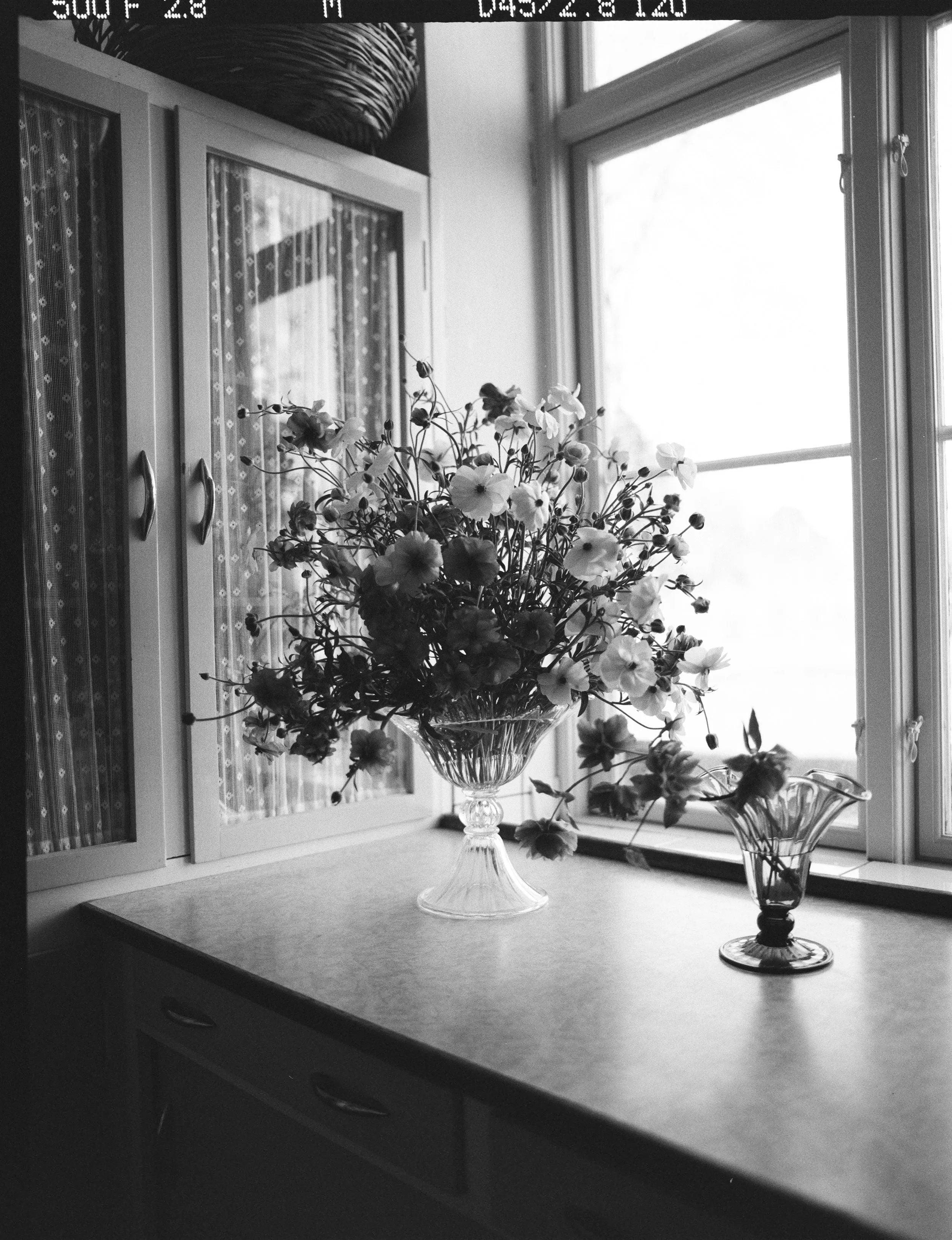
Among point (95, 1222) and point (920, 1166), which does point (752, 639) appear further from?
point (95, 1222)

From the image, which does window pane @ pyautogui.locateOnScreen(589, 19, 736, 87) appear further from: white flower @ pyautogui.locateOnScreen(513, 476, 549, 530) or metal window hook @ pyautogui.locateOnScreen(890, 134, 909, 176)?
white flower @ pyautogui.locateOnScreen(513, 476, 549, 530)

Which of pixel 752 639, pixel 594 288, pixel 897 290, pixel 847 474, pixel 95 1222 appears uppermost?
pixel 594 288

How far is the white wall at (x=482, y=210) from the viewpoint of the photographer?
2059 millimetres

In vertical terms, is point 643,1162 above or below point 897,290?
below

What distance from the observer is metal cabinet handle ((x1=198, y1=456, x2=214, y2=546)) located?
5.46ft

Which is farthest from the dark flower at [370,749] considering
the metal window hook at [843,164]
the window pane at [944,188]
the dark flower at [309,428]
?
the metal window hook at [843,164]

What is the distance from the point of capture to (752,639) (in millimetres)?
1952

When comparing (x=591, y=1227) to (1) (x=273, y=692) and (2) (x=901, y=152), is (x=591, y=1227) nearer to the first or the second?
(1) (x=273, y=692)

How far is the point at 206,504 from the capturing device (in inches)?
65.7

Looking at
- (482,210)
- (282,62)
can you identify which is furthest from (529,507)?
(482,210)

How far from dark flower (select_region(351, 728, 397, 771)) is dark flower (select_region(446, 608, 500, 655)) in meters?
0.16

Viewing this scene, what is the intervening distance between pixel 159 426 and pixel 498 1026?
41.3 inches

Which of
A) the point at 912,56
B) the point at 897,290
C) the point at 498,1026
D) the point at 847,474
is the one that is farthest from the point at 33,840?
the point at 912,56

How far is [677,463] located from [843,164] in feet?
2.43
